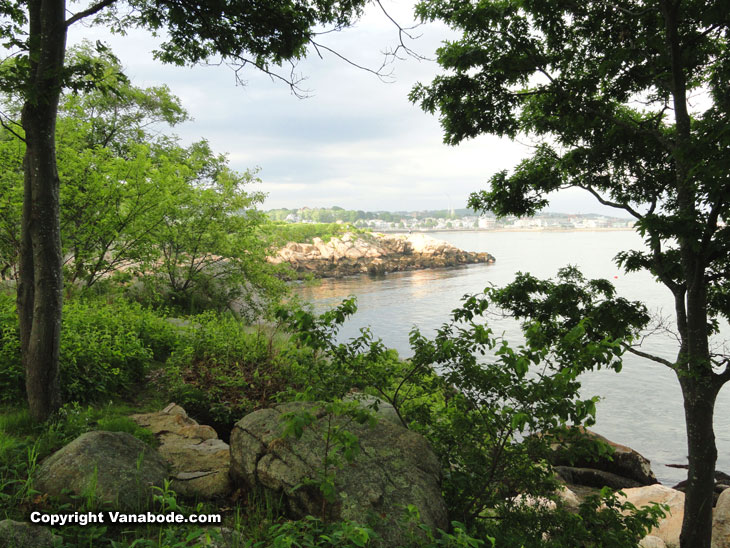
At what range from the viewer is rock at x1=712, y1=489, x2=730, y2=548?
7.36m

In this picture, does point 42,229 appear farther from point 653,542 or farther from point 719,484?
point 719,484

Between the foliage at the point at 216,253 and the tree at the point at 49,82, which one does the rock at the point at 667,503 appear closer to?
the tree at the point at 49,82

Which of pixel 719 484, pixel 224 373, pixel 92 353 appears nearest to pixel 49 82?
pixel 92 353

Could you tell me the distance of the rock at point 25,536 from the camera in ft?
8.93

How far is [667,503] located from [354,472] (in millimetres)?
7618

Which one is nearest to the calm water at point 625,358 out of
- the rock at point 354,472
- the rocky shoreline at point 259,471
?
the rock at point 354,472

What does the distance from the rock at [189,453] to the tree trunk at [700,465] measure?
6.52m

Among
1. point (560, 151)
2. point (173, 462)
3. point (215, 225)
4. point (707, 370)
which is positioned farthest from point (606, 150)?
point (215, 225)

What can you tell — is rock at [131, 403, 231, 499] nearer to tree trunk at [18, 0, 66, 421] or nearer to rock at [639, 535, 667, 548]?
tree trunk at [18, 0, 66, 421]

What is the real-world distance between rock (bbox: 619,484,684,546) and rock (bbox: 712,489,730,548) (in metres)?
0.47

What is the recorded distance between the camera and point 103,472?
142 inches

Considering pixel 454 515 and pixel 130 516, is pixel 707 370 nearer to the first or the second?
pixel 454 515

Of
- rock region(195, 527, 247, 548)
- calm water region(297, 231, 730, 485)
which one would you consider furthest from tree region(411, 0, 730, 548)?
rock region(195, 527, 247, 548)

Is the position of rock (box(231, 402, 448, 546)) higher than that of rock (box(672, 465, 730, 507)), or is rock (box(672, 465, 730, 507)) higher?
rock (box(231, 402, 448, 546))
